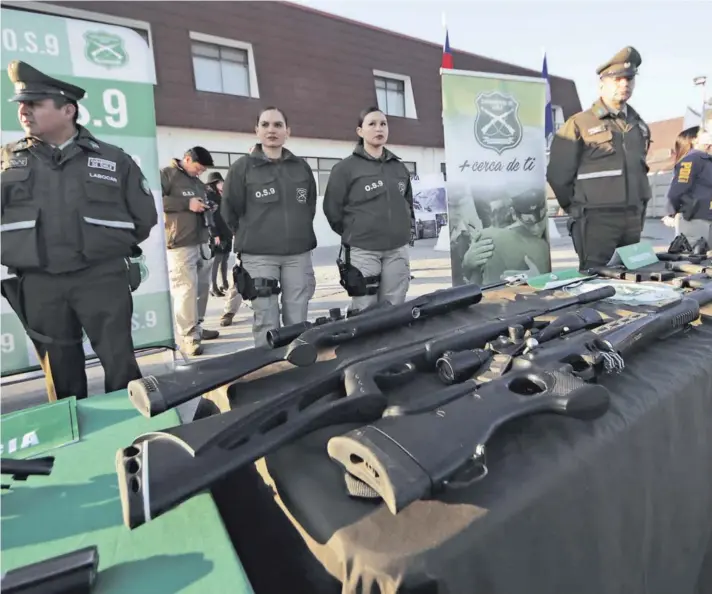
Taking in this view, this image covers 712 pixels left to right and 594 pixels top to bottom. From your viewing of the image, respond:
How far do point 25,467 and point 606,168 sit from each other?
333 cm

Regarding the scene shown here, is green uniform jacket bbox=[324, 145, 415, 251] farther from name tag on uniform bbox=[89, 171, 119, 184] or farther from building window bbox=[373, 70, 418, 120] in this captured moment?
building window bbox=[373, 70, 418, 120]

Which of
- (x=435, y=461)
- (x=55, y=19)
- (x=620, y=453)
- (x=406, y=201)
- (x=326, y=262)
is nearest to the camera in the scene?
(x=435, y=461)

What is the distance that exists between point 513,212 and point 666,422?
10.8 ft

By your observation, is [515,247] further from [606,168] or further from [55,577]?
[55,577]

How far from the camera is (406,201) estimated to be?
3123 mm

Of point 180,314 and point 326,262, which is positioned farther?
point 326,262

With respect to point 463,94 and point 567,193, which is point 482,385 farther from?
point 463,94

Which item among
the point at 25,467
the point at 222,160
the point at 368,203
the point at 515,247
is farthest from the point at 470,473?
the point at 222,160

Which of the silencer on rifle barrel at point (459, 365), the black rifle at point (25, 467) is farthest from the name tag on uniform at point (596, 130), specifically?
the black rifle at point (25, 467)

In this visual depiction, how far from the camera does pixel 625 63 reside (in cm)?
293

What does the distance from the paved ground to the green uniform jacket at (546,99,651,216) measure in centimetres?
254

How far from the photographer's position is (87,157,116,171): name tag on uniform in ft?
6.46

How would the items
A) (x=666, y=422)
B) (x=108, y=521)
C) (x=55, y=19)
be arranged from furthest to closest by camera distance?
(x=55, y=19) < (x=666, y=422) < (x=108, y=521)

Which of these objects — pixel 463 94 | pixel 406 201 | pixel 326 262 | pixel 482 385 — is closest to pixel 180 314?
pixel 406 201
